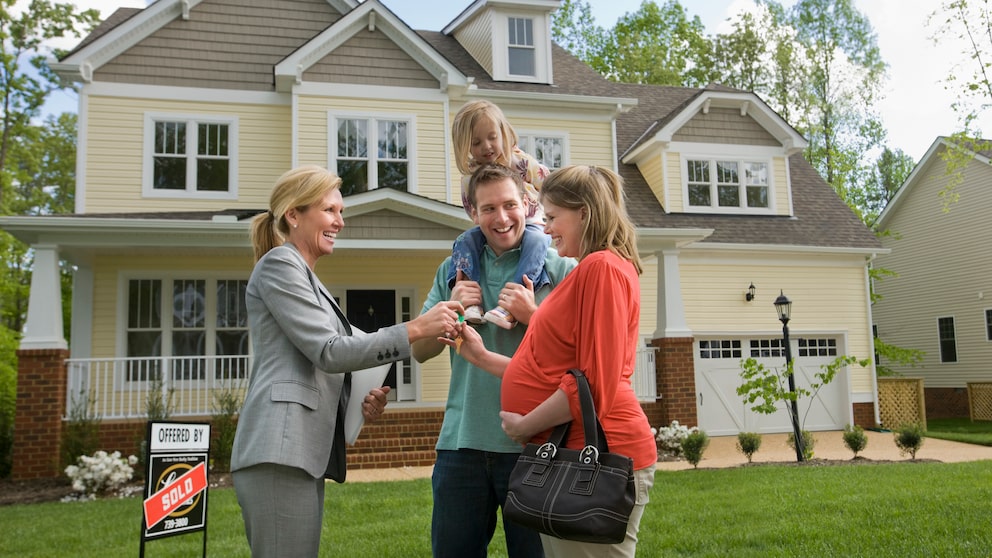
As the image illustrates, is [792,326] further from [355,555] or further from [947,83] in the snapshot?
[355,555]

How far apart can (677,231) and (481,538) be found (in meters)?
11.3

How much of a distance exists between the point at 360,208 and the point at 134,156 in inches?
174

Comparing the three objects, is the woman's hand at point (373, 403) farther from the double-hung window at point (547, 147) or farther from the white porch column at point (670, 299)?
the double-hung window at point (547, 147)

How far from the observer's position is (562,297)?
7.73ft

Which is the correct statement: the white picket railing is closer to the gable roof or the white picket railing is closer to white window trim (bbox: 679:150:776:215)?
white window trim (bbox: 679:150:776:215)

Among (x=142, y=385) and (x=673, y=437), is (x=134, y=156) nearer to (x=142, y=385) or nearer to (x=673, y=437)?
(x=142, y=385)

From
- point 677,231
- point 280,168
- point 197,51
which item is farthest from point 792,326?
point 197,51

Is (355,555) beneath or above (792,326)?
beneath

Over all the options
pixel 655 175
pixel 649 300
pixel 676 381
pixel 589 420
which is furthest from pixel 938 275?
pixel 589 420

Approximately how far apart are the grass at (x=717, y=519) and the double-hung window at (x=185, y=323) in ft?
14.4

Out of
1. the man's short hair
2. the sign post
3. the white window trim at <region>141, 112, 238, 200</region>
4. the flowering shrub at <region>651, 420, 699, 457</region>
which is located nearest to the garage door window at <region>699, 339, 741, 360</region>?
the flowering shrub at <region>651, 420, 699, 457</region>

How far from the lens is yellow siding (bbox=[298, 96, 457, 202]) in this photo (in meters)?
13.8

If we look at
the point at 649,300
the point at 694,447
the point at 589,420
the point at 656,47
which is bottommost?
the point at 694,447

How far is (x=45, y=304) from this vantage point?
11461mm
